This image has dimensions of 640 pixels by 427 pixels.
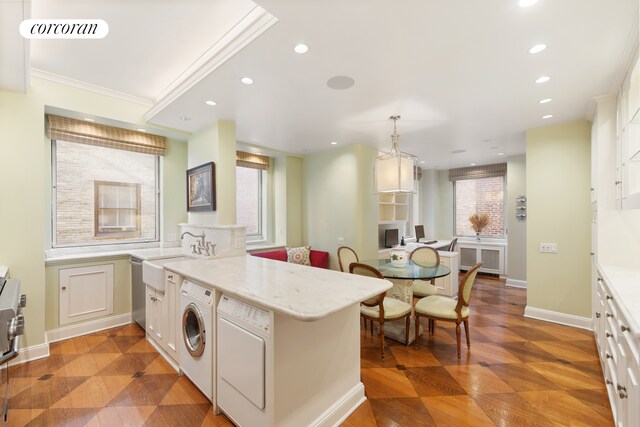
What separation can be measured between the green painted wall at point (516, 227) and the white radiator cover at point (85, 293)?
6.77m

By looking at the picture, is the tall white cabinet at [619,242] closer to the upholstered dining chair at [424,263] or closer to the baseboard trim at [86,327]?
the upholstered dining chair at [424,263]

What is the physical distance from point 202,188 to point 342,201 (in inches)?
88.4

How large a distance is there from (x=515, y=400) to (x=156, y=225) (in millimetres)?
4542

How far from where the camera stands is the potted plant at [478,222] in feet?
20.6

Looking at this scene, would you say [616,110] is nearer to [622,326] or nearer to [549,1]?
[549,1]

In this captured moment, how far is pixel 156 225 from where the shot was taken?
13.0ft

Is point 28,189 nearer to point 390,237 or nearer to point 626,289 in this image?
point 626,289

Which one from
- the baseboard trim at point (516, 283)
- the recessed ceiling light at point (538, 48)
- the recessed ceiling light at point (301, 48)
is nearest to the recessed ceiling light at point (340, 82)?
the recessed ceiling light at point (301, 48)

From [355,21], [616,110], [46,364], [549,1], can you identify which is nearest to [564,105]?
[616,110]

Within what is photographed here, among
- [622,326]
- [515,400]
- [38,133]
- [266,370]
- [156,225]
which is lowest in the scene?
[515,400]

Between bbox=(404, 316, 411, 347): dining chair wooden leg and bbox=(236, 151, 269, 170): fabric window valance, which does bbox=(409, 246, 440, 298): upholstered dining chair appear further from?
bbox=(236, 151, 269, 170): fabric window valance

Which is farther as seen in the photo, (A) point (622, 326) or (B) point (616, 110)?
(B) point (616, 110)

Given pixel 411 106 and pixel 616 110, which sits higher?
pixel 411 106

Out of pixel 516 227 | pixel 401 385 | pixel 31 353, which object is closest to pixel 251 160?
pixel 31 353
